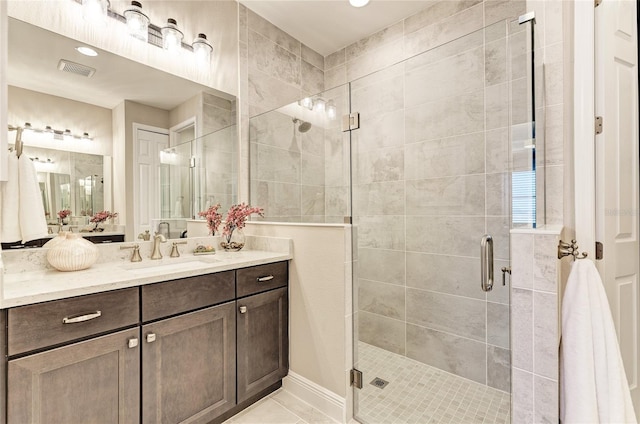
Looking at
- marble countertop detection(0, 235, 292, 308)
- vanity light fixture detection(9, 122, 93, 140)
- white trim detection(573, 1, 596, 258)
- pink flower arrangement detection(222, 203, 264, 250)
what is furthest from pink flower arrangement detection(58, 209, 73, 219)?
white trim detection(573, 1, 596, 258)

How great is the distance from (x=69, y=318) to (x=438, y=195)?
2069 millimetres

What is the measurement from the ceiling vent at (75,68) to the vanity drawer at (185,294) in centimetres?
129

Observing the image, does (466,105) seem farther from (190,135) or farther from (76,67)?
(76,67)

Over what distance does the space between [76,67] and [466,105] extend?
232 centimetres

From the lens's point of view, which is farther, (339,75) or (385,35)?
(339,75)

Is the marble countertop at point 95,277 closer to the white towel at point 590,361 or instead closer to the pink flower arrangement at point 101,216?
the pink flower arrangement at point 101,216

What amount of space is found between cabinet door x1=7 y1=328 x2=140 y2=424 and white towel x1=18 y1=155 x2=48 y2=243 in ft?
2.19

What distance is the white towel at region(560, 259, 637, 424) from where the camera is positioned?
1.13 meters

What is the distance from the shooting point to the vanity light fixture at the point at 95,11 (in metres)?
1.66

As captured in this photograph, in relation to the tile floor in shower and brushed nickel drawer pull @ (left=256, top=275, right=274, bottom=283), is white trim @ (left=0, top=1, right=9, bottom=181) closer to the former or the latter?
brushed nickel drawer pull @ (left=256, top=275, right=274, bottom=283)

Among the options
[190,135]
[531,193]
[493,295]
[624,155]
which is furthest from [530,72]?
[190,135]

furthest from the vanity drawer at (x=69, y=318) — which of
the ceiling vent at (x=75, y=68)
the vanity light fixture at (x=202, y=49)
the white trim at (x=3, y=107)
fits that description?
the vanity light fixture at (x=202, y=49)

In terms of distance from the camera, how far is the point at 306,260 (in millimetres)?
1903

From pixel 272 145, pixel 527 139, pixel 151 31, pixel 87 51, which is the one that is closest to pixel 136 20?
pixel 151 31
